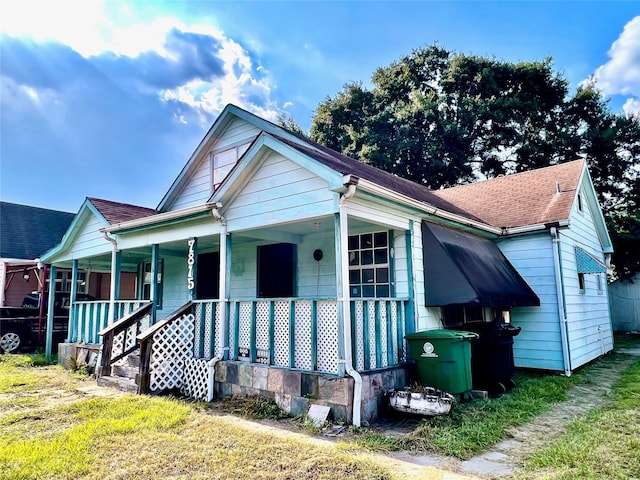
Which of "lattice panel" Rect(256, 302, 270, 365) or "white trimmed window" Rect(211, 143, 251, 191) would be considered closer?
"lattice panel" Rect(256, 302, 270, 365)

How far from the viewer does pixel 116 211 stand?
33.1 ft

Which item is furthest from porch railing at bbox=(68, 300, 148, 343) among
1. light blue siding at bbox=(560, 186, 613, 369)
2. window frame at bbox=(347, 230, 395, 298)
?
light blue siding at bbox=(560, 186, 613, 369)

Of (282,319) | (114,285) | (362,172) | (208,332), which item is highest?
(362,172)

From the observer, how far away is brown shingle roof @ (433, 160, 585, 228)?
9094 mm

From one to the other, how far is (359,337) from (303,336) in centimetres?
87

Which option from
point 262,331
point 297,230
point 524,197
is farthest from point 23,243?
point 524,197

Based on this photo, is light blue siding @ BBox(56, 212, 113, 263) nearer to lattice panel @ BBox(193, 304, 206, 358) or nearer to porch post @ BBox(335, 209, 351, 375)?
lattice panel @ BBox(193, 304, 206, 358)

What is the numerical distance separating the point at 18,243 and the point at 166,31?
13.7 metres

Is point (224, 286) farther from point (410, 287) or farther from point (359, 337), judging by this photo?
point (410, 287)

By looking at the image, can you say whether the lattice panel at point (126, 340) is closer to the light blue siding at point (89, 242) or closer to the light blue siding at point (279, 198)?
the light blue siding at point (89, 242)

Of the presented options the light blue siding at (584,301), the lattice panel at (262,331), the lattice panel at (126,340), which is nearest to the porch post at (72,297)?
the lattice panel at (126,340)

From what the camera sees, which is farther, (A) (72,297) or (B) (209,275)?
(A) (72,297)

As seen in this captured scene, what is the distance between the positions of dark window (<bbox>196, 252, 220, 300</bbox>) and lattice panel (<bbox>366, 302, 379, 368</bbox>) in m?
5.45

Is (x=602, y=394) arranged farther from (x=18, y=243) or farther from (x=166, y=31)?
(x=18, y=243)
